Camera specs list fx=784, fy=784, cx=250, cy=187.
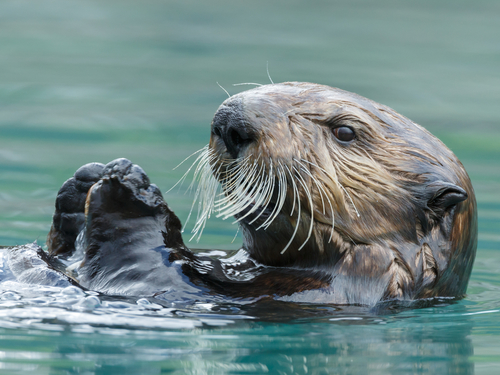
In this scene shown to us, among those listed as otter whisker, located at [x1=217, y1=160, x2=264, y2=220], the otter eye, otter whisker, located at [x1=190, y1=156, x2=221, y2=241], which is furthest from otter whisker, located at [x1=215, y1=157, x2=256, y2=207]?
the otter eye

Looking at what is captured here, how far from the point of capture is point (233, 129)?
3895mm

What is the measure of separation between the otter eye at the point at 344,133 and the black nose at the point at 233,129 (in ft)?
1.60

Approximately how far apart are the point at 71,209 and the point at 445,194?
6.94ft

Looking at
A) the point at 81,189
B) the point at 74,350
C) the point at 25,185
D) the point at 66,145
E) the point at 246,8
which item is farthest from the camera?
the point at 246,8

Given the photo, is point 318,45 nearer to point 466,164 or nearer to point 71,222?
point 466,164

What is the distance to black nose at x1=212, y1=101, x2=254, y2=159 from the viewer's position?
386cm

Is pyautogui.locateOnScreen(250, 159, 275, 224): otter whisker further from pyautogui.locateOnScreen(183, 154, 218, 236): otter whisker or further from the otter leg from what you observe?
the otter leg

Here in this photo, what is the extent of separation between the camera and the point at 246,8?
532 inches

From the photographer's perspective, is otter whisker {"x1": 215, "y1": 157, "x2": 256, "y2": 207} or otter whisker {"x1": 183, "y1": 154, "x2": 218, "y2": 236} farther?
otter whisker {"x1": 183, "y1": 154, "x2": 218, "y2": 236}

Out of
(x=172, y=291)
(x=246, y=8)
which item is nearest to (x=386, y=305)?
(x=172, y=291)

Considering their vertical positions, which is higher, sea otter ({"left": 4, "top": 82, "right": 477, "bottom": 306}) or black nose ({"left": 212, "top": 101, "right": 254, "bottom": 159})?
black nose ({"left": 212, "top": 101, "right": 254, "bottom": 159})

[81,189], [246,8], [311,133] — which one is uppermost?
[246,8]

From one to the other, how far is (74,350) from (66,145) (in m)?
5.68

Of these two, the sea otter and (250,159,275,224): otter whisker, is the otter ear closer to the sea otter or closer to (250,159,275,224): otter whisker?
the sea otter
